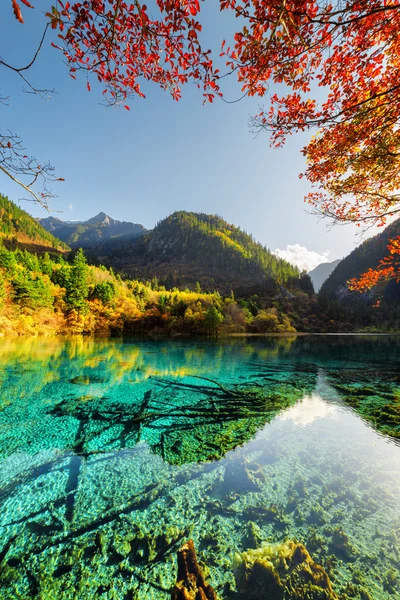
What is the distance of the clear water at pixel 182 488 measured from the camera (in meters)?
2.73

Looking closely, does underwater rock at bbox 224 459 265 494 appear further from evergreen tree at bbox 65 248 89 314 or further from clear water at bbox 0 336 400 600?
evergreen tree at bbox 65 248 89 314

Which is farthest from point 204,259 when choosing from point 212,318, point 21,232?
point 212,318

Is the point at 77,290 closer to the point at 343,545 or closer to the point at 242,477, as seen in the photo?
the point at 242,477

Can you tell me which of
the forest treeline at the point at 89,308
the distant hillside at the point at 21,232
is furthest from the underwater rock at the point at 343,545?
the distant hillside at the point at 21,232

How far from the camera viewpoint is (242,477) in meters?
4.62

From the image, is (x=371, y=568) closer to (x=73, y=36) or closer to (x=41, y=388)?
(x=73, y=36)

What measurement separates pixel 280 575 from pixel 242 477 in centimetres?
207

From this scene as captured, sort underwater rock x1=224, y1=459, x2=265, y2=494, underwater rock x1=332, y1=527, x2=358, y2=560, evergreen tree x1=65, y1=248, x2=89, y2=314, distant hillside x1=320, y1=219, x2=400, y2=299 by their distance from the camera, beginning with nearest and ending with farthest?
underwater rock x1=332, y1=527, x2=358, y2=560 → underwater rock x1=224, y1=459, x2=265, y2=494 → evergreen tree x1=65, y1=248, x2=89, y2=314 → distant hillside x1=320, y1=219, x2=400, y2=299

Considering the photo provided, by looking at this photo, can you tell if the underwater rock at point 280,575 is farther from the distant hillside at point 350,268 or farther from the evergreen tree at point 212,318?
the distant hillside at point 350,268

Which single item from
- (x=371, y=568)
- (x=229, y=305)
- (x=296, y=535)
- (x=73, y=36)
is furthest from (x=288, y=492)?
(x=229, y=305)

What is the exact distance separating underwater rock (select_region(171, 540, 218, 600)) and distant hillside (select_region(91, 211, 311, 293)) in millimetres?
102496

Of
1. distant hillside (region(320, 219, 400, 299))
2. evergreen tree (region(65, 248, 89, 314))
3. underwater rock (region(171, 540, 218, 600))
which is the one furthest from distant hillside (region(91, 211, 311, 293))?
underwater rock (region(171, 540, 218, 600))

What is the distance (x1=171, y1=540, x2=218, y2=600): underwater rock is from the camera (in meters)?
2.40

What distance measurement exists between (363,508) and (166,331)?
55195 mm
